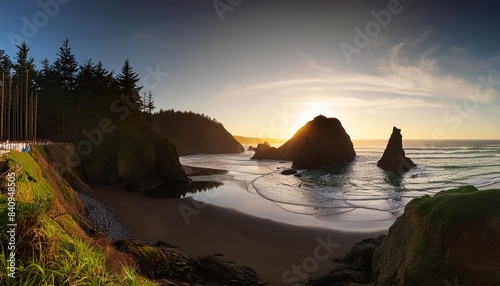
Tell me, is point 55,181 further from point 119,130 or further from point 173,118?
point 173,118

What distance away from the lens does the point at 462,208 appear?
26.7 ft

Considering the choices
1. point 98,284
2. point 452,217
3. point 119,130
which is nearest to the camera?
point 98,284

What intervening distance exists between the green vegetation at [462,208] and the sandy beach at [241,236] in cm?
595

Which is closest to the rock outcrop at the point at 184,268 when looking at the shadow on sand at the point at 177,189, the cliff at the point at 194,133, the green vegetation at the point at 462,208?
the green vegetation at the point at 462,208

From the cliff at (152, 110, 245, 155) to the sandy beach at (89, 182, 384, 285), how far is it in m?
120

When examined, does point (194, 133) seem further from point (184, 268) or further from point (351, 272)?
point (351, 272)

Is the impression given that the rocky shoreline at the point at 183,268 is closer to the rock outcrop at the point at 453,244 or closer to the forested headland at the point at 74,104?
the rock outcrop at the point at 453,244

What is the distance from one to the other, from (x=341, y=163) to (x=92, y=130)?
56786mm

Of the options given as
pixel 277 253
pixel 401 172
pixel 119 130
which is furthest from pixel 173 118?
pixel 277 253

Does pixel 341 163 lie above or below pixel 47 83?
below

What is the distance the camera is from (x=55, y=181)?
1605cm

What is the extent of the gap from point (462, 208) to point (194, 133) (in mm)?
Result: 150210

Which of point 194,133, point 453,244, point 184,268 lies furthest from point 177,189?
point 194,133

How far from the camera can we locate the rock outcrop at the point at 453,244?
754 centimetres
